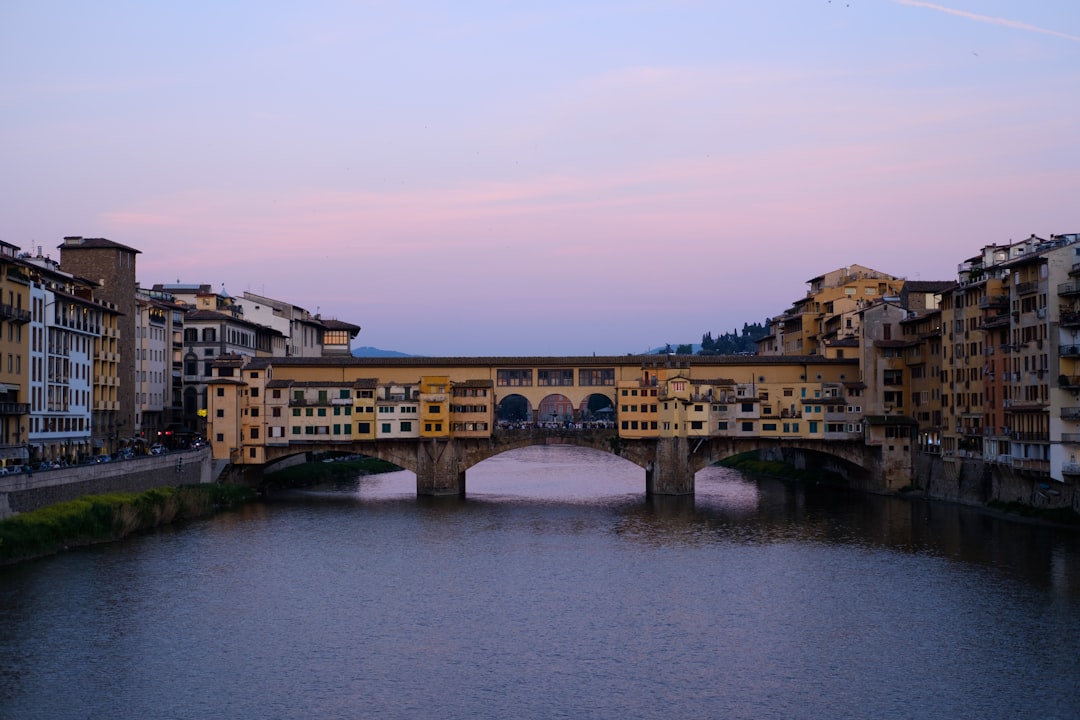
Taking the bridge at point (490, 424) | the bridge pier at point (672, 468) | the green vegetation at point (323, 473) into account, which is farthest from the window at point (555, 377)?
the green vegetation at point (323, 473)

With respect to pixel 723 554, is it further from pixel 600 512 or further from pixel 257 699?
pixel 257 699

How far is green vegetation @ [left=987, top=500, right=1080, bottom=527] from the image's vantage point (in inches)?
2291

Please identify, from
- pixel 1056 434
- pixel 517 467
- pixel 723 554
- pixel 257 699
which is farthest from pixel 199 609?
pixel 517 467

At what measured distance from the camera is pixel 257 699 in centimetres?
3306

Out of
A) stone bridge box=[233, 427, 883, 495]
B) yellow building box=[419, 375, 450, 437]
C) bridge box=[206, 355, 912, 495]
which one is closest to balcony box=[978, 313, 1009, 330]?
bridge box=[206, 355, 912, 495]

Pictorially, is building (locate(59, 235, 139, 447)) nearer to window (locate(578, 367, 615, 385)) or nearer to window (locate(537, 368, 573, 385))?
window (locate(537, 368, 573, 385))

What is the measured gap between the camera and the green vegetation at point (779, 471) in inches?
3556

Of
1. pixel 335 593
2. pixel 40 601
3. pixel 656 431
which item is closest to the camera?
pixel 40 601

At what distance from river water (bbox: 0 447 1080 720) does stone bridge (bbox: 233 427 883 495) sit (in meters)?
13.1

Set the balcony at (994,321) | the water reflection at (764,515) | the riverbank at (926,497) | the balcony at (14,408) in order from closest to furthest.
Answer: the water reflection at (764,515) → the riverbank at (926,497) → the balcony at (14,408) → the balcony at (994,321)

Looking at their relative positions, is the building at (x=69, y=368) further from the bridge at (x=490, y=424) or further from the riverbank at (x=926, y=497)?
the riverbank at (x=926, y=497)

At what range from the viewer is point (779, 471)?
100 metres

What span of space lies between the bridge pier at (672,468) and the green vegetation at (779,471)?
563 inches

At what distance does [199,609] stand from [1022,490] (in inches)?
1630
